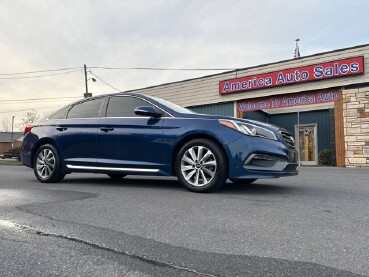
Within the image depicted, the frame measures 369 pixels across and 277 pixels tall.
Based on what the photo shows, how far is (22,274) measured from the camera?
2.43 metres

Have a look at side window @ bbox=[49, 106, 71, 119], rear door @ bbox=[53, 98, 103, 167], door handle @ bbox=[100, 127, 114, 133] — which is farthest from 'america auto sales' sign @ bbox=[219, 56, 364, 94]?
door handle @ bbox=[100, 127, 114, 133]

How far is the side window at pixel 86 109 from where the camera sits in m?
6.57

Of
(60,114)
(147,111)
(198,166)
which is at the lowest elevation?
(198,166)

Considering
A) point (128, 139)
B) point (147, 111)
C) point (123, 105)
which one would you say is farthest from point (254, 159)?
point (123, 105)

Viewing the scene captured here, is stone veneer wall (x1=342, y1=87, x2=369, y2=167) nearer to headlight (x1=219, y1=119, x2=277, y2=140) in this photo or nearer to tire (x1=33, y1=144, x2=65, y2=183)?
headlight (x1=219, y1=119, x2=277, y2=140)

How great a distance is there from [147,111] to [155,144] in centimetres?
51

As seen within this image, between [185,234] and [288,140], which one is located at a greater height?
[288,140]

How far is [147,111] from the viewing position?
5672 millimetres

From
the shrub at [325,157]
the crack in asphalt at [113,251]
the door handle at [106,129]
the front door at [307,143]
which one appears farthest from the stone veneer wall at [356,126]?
the crack in asphalt at [113,251]

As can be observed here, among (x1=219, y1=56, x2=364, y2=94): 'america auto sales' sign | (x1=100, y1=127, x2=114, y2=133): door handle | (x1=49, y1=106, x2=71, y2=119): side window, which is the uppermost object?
(x1=219, y1=56, x2=364, y2=94): 'america auto sales' sign

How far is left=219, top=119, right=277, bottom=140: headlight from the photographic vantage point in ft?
17.2

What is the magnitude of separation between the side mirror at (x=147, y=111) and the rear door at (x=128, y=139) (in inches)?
4.2

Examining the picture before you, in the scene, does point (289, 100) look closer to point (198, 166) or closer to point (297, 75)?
point (297, 75)

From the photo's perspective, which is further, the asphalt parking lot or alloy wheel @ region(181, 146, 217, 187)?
alloy wheel @ region(181, 146, 217, 187)
